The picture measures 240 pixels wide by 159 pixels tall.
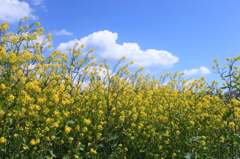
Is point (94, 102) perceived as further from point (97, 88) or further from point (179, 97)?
point (179, 97)

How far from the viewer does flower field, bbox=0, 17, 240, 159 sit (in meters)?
3.16

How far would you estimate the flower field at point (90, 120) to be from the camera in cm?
316

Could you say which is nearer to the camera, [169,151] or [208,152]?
[208,152]

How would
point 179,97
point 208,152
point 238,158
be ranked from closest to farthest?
1. point 238,158
2. point 208,152
3. point 179,97

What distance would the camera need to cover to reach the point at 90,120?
3932 mm

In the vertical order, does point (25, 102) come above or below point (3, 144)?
above

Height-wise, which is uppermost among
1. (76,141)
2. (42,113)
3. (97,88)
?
(97,88)

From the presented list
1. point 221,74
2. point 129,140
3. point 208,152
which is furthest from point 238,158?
point 129,140

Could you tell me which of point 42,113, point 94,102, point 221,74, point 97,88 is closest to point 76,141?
point 42,113

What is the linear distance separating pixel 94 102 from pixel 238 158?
285 cm

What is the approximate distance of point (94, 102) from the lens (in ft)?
14.3

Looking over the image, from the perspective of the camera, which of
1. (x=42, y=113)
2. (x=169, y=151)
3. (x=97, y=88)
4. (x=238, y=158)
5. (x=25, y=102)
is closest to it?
(x=25, y=102)

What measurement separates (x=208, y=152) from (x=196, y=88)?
6.05ft

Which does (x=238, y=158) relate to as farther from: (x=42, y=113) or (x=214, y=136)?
(x=42, y=113)
